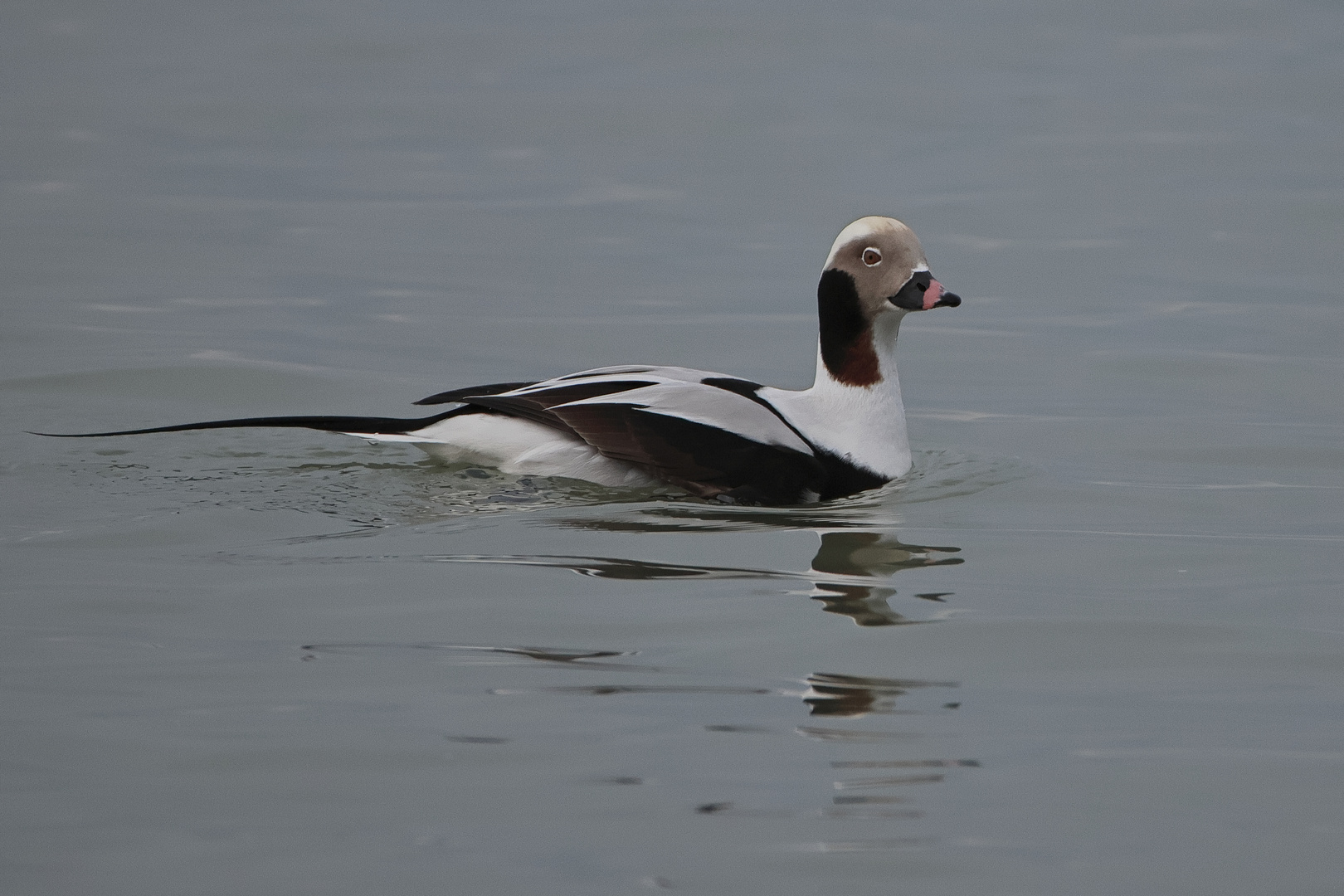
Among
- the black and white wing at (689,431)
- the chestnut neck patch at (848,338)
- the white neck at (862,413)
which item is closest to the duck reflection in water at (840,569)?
the black and white wing at (689,431)

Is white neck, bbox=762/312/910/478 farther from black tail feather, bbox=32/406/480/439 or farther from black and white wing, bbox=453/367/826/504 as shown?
black tail feather, bbox=32/406/480/439

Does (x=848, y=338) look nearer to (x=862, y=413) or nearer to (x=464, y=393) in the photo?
(x=862, y=413)

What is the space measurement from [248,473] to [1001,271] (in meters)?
7.40

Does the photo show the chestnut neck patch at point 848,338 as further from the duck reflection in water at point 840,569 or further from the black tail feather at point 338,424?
the black tail feather at point 338,424

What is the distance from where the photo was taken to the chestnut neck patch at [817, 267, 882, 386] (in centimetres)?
698

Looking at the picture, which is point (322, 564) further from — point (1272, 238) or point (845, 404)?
point (1272, 238)

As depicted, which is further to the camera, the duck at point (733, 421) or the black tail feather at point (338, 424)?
the black tail feather at point (338, 424)

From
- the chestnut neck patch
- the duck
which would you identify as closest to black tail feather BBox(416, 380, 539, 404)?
the duck

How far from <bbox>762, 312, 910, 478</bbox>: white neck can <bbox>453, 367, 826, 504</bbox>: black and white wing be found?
139 millimetres

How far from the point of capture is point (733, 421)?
6.66 metres

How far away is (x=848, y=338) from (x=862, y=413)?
Answer: 0.30m

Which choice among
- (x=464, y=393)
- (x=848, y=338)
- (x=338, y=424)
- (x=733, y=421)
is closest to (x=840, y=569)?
(x=733, y=421)

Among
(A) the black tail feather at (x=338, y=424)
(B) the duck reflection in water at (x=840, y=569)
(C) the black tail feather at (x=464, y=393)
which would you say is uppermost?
(C) the black tail feather at (x=464, y=393)

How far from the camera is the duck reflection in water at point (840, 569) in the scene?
17.4 ft
